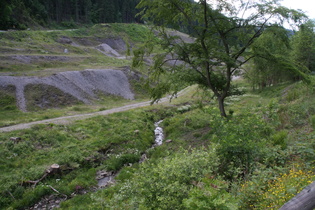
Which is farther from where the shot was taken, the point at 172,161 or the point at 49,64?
the point at 49,64

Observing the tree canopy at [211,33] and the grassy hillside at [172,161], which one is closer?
the grassy hillside at [172,161]

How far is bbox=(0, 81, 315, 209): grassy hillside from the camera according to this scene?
16.6 ft

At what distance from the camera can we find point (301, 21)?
11.4 metres

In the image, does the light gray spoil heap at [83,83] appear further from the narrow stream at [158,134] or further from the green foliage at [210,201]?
the green foliage at [210,201]

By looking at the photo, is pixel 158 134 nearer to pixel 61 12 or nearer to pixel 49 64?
pixel 49 64

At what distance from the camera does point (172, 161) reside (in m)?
6.00

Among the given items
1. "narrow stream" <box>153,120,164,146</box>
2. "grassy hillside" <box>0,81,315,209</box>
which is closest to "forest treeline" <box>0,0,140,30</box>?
"grassy hillside" <box>0,81,315,209</box>

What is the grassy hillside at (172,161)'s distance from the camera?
5.05 meters

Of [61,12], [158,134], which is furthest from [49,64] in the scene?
[61,12]

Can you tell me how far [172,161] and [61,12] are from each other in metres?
87.9

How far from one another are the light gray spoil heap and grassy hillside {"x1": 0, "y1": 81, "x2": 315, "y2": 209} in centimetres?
1100

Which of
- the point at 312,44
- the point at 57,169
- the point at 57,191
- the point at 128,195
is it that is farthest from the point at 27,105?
the point at 312,44

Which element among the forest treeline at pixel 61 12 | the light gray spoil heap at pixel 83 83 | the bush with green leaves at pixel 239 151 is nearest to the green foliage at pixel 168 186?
the bush with green leaves at pixel 239 151

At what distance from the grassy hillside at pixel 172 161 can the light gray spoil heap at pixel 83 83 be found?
11.0 meters
